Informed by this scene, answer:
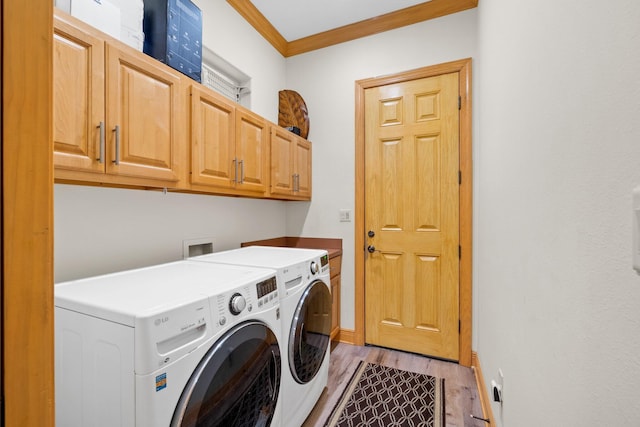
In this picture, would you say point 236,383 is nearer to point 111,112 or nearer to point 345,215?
point 111,112

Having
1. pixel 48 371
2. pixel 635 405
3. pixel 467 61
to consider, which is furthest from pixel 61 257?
pixel 467 61

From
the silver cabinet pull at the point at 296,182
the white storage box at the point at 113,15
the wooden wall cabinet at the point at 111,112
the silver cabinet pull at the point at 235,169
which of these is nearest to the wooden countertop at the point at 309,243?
the silver cabinet pull at the point at 296,182

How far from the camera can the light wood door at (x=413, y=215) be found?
2.27m

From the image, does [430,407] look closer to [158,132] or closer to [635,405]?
[635,405]

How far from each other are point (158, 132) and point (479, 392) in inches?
95.2

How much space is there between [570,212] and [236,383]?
1.11 m

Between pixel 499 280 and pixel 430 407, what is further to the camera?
pixel 430 407

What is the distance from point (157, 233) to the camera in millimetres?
1646

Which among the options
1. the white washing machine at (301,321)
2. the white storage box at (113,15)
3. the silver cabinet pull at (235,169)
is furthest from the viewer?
the silver cabinet pull at (235,169)

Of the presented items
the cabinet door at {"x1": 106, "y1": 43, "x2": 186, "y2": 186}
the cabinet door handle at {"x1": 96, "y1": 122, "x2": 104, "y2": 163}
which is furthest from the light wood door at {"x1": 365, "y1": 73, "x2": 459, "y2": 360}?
the cabinet door handle at {"x1": 96, "y1": 122, "x2": 104, "y2": 163}

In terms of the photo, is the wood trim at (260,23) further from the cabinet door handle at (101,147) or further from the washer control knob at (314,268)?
the washer control knob at (314,268)

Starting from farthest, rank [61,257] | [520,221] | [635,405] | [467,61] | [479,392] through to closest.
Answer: [467,61] → [479,392] → [61,257] → [520,221] → [635,405]

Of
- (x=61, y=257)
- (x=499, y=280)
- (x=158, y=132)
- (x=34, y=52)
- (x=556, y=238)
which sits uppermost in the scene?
(x=158, y=132)

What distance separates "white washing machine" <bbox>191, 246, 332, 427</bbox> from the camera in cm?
134
